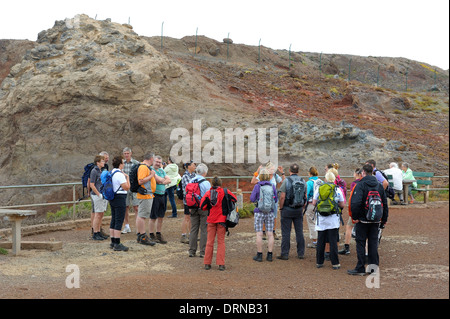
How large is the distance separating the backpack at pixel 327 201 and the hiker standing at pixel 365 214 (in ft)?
1.86

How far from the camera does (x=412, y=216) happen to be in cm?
1530

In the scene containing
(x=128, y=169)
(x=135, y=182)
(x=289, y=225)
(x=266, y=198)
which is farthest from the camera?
(x=128, y=169)

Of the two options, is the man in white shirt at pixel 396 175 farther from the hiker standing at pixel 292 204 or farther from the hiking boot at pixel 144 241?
the hiking boot at pixel 144 241

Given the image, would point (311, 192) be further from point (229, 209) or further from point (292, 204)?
point (229, 209)

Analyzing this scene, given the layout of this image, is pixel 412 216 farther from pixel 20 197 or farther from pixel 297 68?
pixel 297 68

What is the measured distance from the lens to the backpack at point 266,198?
30.1 ft

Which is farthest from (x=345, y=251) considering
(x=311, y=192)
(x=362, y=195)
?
(x=362, y=195)

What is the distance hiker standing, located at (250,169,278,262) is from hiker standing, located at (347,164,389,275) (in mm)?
1587

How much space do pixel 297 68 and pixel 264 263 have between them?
45990 millimetres

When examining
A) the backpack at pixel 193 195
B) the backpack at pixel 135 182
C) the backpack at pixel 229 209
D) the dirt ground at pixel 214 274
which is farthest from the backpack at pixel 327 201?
the backpack at pixel 135 182

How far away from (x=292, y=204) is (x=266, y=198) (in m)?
0.56

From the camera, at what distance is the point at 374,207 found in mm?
7895

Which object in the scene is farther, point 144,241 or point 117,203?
point 144,241
